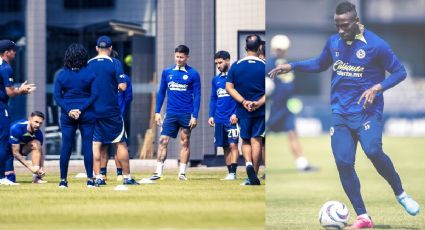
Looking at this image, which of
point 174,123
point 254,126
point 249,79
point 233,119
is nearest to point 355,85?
point 249,79

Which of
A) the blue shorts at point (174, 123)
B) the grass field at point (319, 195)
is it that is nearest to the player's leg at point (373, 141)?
the grass field at point (319, 195)

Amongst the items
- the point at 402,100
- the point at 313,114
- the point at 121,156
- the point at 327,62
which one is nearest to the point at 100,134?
the point at 121,156

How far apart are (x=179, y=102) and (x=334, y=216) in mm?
3135

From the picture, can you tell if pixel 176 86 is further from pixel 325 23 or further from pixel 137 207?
pixel 325 23

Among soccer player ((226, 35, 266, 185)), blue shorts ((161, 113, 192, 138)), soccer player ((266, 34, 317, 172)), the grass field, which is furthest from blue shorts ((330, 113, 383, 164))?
blue shorts ((161, 113, 192, 138))

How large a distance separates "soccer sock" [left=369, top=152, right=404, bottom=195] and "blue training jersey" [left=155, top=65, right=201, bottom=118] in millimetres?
2763

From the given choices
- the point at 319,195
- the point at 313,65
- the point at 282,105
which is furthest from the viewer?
the point at 319,195

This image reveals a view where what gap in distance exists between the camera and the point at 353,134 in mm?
6836

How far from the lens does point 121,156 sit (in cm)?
912

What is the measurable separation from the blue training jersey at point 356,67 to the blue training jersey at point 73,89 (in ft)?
7.72

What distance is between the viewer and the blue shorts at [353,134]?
676 centimetres

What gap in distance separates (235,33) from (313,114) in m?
2.23

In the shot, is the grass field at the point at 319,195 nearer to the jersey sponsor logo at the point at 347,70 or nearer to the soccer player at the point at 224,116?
the soccer player at the point at 224,116

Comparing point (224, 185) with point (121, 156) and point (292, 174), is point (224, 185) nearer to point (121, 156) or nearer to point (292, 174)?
point (121, 156)
